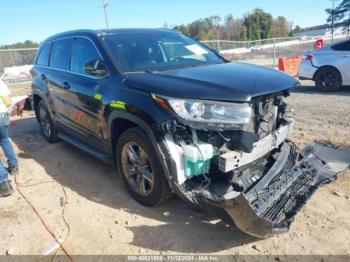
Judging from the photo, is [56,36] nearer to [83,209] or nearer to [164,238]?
[83,209]

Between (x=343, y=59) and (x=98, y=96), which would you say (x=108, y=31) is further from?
(x=343, y=59)

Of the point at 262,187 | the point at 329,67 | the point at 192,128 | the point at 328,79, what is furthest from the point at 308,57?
the point at 192,128

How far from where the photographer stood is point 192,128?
10.2 feet

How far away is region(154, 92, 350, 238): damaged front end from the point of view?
9.54 feet

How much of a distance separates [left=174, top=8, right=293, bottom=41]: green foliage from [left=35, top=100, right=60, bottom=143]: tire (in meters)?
60.0

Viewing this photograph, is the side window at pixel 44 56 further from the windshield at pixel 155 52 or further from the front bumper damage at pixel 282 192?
the front bumper damage at pixel 282 192

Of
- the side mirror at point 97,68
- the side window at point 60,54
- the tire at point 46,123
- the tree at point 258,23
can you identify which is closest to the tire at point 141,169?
the side mirror at point 97,68

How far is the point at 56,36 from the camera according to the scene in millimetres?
5668

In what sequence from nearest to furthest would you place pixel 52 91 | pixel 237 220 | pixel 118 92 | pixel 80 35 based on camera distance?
pixel 237 220, pixel 118 92, pixel 80 35, pixel 52 91

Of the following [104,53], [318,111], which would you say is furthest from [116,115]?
[318,111]

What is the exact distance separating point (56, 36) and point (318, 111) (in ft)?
17.8

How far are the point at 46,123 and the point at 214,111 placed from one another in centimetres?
425

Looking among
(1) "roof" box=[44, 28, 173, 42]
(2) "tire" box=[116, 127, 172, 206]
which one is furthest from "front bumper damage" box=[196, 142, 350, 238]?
(1) "roof" box=[44, 28, 173, 42]

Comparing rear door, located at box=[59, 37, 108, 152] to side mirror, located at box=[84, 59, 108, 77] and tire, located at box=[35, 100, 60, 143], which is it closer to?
side mirror, located at box=[84, 59, 108, 77]
